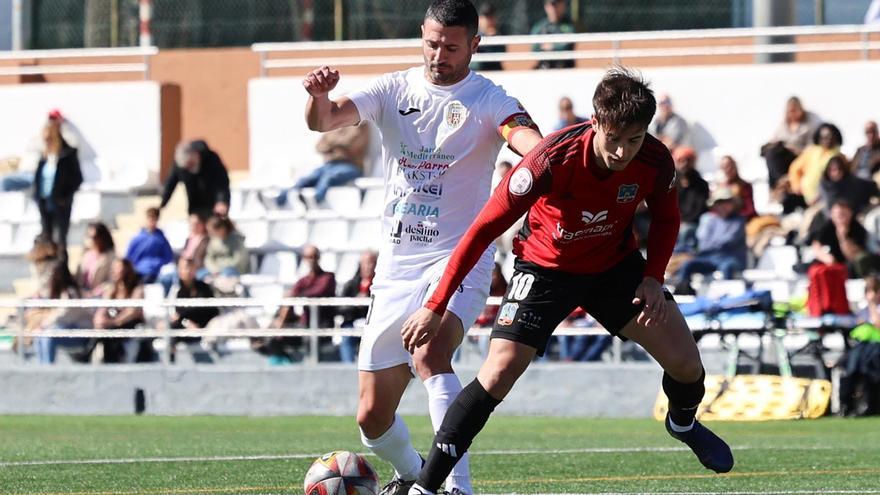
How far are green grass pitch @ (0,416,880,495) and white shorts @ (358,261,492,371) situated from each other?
106 centimetres

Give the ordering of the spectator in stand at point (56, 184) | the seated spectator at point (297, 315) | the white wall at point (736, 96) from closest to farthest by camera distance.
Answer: the seated spectator at point (297, 315), the white wall at point (736, 96), the spectator in stand at point (56, 184)

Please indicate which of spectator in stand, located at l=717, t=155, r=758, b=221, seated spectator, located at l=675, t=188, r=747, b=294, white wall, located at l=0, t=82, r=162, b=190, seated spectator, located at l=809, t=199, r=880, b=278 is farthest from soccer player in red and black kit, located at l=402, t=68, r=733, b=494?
white wall, located at l=0, t=82, r=162, b=190

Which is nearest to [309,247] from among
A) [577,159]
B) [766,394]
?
[766,394]

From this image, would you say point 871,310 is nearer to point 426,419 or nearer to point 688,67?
point 426,419

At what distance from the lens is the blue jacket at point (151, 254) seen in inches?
757

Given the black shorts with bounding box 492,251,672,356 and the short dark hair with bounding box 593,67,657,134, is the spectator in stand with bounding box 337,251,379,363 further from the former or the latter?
the short dark hair with bounding box 593,67,657,134

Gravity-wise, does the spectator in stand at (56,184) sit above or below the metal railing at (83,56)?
below

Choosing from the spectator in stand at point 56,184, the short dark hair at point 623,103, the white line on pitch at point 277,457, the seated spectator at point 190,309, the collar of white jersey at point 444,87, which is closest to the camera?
the short dark hair at point 623,103

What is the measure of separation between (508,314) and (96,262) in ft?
41.4

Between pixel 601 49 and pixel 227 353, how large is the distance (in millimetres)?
8077

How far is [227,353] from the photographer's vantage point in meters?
17.7

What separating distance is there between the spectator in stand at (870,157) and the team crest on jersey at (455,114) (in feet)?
35.5

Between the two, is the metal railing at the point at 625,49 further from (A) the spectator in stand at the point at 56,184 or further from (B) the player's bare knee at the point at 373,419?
(B) the player's bare knee at the point at 373,419

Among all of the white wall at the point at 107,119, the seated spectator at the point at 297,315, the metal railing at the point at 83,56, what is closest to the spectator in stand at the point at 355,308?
the seated spectator at the point at 297,315
